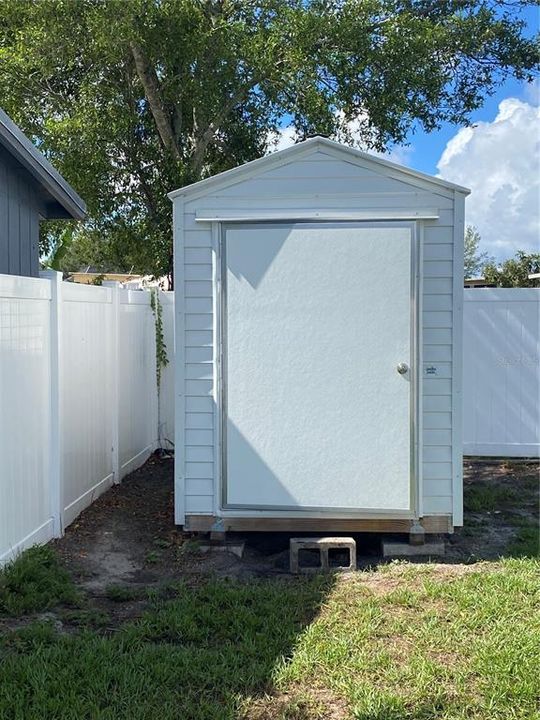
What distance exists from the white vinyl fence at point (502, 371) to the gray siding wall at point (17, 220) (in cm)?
457

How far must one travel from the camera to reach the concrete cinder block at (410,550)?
496 cm

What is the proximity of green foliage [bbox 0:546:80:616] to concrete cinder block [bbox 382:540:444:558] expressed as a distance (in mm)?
2078

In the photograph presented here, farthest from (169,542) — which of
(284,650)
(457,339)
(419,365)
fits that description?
(457,339)

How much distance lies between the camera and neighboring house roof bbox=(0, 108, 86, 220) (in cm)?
604

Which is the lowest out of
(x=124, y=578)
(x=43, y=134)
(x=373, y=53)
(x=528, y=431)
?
(x=124, y=578)

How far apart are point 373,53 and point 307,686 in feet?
35.2

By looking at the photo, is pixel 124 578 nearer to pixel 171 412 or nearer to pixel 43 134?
pixel 171 412

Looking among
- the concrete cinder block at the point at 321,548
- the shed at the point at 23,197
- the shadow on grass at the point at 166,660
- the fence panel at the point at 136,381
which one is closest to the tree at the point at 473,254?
the fence panel at the point at 136,381

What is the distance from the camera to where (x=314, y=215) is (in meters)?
4.91

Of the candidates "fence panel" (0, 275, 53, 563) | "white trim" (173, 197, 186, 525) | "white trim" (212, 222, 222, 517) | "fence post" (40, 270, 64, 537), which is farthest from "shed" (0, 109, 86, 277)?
"white trim" (212, 222, 222, 517)

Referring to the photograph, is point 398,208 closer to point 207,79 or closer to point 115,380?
point 115,380

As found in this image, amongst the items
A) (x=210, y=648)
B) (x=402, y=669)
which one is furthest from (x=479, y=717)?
(x=210, y=648)

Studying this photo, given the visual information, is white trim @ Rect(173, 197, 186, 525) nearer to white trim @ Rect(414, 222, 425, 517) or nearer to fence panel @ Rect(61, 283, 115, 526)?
fence panel @ Rect(61, 283, 115, 526)

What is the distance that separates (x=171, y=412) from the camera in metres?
8.68
